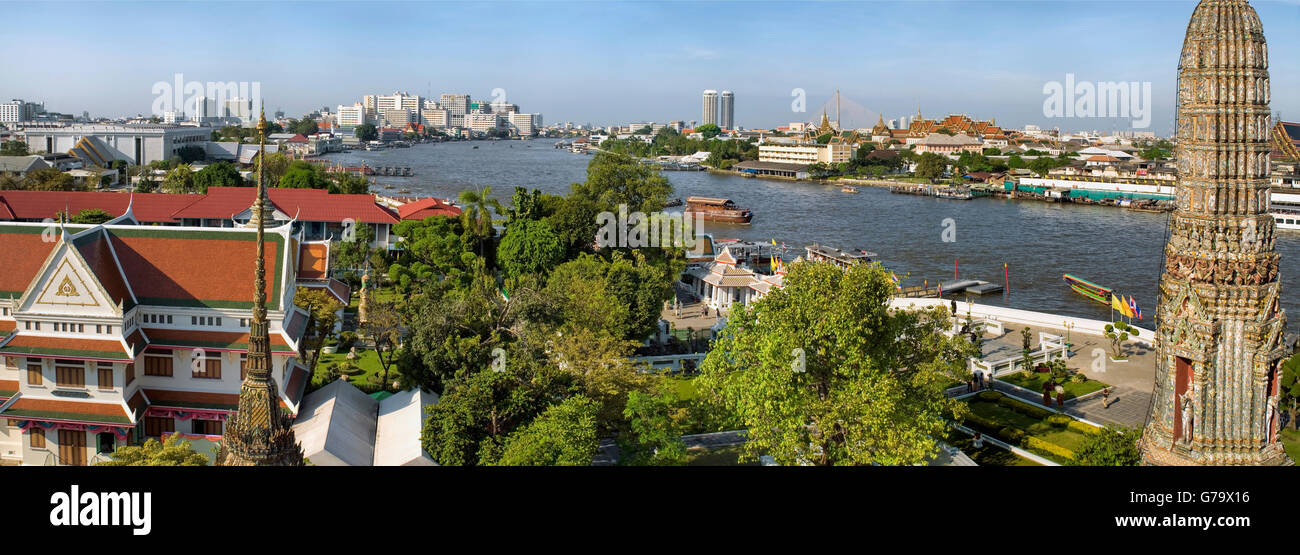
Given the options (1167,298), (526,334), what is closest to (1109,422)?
(1167,298)

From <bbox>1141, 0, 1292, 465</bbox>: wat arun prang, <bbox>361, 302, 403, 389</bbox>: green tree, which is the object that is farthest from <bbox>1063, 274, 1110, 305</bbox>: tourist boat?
<bbox>1141, 0, 1292, 465</bbox>: wat arun prang

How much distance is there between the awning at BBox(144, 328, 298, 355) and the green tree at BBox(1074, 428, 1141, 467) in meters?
12.3

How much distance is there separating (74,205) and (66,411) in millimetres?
23413

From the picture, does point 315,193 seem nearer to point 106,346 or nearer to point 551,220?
point 551,220

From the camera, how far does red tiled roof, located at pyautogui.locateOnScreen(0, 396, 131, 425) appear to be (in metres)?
15.2

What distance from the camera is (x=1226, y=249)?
9.99 m

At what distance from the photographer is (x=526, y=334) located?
17.4 metres

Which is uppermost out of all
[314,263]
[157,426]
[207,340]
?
[314,263]

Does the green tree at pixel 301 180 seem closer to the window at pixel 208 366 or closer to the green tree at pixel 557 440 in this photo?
the window at pixel 208 366

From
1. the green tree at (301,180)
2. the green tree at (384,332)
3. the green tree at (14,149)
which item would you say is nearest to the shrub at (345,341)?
the green tree at (384,332)

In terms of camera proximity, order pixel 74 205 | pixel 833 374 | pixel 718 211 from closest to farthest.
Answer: pixel 833 374, pixel 74 205, pixel 718 211

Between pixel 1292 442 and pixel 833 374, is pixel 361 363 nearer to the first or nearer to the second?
pixel 833 374

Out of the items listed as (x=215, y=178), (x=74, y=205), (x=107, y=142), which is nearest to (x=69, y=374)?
(x=74, y=205)

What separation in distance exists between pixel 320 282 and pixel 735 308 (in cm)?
1135
